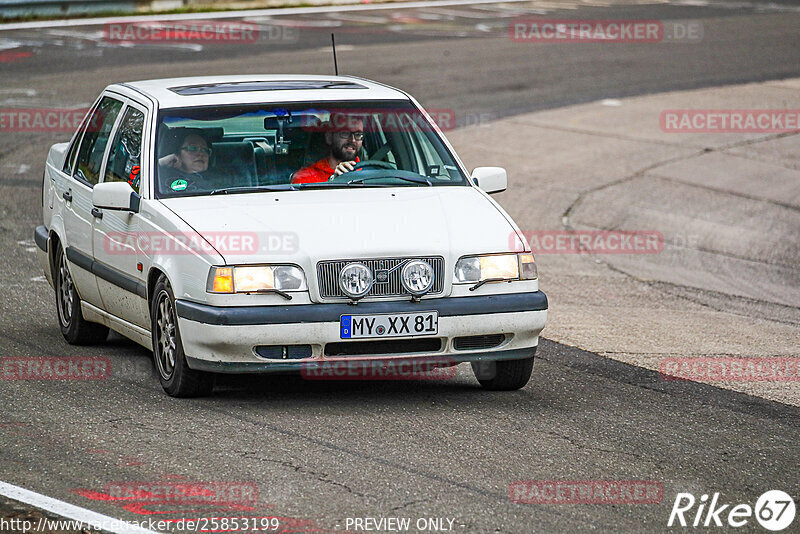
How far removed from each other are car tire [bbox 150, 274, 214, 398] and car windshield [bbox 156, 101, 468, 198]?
61 centimetres

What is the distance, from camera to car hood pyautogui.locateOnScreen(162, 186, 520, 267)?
7078 millimetres

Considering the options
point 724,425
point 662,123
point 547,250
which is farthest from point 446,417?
point 662,123

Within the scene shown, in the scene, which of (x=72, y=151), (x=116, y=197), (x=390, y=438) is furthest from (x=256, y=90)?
(x=390, y=438)

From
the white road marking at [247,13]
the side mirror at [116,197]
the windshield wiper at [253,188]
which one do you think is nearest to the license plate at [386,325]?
the windshield wiper at [253,188]

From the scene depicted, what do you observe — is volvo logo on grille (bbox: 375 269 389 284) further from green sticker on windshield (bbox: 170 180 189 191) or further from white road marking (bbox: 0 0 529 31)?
white road marking (bbox: 0 0 529 31)

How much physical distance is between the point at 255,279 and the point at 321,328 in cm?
40

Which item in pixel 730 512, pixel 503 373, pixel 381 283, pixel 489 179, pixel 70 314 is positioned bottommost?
pixel 70 314

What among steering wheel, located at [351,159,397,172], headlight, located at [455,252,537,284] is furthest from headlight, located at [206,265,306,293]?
steering wheel, located at [351,159,397,172]

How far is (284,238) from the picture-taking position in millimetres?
7129

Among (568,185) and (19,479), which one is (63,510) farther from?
(568,185)

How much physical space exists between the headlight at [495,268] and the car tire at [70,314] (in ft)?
8.92

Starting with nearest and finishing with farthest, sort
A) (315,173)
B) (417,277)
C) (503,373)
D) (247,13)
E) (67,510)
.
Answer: (67,510), (417,277), (503,373), (315,173), (247,13)

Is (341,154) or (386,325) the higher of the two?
(341,154)

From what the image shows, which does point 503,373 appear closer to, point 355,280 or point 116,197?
point 355,280
